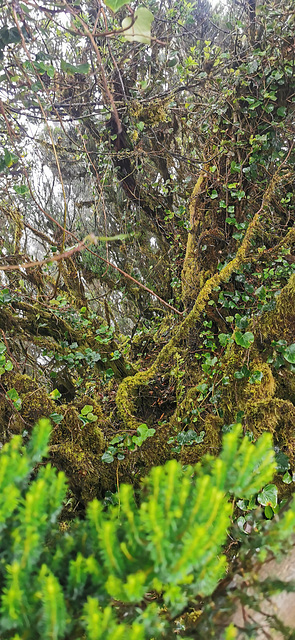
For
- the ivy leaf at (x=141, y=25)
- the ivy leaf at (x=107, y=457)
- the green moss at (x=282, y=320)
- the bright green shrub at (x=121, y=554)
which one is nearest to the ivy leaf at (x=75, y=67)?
the ivy leaf at (x=141, y=25)

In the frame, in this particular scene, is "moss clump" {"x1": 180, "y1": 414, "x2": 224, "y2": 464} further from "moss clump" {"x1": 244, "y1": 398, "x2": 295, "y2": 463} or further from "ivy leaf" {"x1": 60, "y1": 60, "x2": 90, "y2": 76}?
"ivy leaf" {"x1": 60, "y1": 60, "x2": 90, "y2": 76}

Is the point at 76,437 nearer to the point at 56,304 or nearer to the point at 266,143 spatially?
the point at 56,304

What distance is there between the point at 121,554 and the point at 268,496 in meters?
0.97

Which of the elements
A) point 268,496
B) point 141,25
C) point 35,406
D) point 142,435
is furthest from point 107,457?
point 141,25

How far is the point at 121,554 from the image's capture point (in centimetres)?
44

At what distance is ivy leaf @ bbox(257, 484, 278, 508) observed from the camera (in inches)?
47.5

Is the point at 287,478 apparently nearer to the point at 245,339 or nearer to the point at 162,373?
the point at 245,339

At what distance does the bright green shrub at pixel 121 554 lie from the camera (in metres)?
0.39

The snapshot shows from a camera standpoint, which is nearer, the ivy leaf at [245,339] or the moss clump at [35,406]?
the ivy leaf at [245,339]

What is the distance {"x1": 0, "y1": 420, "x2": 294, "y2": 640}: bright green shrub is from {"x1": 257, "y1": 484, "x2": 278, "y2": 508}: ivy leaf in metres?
0.84

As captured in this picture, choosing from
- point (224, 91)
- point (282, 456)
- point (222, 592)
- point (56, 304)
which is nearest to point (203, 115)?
point (224, 91)

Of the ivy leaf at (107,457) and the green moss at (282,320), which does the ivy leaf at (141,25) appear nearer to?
the green moss at (282,320)

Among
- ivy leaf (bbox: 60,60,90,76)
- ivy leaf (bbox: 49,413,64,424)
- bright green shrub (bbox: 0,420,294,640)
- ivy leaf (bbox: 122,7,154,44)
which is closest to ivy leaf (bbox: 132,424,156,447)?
ivy leaf (bbox: 49,413,64,424)

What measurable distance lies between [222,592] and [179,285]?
105 inches
